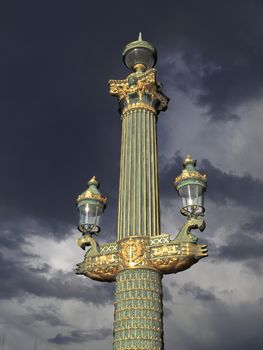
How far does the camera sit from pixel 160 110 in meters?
25.2

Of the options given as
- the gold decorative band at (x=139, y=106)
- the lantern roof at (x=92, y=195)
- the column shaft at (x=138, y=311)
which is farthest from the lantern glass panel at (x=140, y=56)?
the column shaft at (x=138, y=311)

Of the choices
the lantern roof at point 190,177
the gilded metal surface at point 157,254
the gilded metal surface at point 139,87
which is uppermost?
the gilded metal surface at point 139,87

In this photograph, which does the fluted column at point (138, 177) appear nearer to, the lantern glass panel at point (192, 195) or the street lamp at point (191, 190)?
the street lamp at point (191, 190)

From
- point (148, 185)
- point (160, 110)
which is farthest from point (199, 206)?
point (160, 110)

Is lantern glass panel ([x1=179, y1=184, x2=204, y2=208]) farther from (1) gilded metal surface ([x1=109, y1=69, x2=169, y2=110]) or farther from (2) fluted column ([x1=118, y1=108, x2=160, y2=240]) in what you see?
(1) gilded metal surface ([x1=109, y1=69, x2=169, y2=110])

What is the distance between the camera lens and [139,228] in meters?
21.2

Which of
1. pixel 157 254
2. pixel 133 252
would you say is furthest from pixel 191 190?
pixel 133 252

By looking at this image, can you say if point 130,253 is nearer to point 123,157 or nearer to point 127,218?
point 127,218

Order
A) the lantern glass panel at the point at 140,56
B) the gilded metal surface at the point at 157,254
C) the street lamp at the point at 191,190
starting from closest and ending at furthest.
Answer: the gilded metal surface at the point at 157,254
the street lamp at the point at 191,190
the lantern glass panel at the point at 140,56

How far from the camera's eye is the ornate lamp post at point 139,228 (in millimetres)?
19531

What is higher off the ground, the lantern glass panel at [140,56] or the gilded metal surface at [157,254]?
the lantern glass panel at [140,56]

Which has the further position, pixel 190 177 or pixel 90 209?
pixel 90 209

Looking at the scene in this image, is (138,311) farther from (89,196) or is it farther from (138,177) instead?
(89,196)

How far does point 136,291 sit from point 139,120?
26.1 ft
